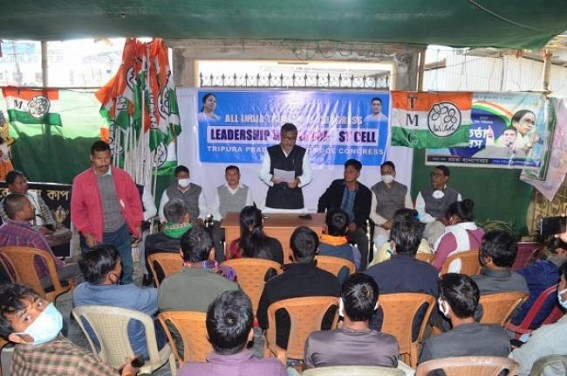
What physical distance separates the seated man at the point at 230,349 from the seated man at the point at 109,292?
1.02 meters

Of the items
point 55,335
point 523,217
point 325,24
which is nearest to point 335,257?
point 55,335

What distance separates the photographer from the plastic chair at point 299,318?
2.94 metres

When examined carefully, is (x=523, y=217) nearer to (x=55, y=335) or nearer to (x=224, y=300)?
(x=224, y=300)

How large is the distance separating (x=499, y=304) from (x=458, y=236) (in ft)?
3.89

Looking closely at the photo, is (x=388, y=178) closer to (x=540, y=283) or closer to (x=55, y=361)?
(x=540, y=283)

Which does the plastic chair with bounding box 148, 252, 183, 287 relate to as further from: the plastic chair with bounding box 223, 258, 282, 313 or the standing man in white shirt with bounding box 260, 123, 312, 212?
the standing man in white shirt with bounding box 260, 123, 312, 212

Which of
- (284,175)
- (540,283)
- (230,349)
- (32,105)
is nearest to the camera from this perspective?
(230,349)

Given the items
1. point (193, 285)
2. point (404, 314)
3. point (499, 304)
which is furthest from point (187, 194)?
point (499, 304)

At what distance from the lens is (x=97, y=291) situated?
3.10 m

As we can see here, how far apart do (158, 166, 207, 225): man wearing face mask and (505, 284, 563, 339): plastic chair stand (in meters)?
3.69

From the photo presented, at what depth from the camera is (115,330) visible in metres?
2.98

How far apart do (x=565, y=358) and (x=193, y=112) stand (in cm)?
586

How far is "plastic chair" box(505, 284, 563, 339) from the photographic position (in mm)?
3525

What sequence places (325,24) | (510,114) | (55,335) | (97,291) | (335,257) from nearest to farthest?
1. (55,335)
2. (97,291)
3. (335,257)
4. (325,24)
5. (510,114)
